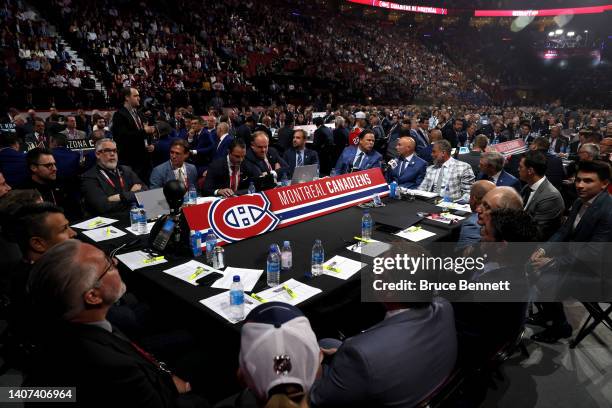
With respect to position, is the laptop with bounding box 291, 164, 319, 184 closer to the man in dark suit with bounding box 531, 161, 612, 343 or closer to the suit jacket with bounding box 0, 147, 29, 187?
the man in dark suit with bounding box 531, 161, 612, 343

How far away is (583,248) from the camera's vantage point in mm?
3467


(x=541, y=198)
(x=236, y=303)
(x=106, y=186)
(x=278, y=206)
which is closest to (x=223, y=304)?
(x=236, y=303)

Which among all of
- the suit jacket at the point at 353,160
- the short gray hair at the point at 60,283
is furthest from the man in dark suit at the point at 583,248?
the short gray hair at the point at 60,283

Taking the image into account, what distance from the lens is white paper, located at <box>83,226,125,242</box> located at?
11.2 feet

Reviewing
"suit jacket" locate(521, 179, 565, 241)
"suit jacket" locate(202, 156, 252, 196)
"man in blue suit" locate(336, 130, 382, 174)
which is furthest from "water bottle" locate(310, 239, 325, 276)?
"man in blue suit" locate(336, 130, 382, 174)

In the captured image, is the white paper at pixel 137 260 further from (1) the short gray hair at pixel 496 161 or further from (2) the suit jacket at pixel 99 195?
(1) the short gray hair at pixel 496 161

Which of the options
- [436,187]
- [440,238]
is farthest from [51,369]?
[436,187]

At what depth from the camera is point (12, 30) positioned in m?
12.8

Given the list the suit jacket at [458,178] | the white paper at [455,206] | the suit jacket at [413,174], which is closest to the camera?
the white paper at [455,206]

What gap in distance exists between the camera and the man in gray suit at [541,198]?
4090mm

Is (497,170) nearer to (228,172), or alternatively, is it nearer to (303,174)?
(303,174)

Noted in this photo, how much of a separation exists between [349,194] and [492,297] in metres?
2.55

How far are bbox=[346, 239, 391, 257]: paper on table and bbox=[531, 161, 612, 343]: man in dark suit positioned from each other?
1277mm

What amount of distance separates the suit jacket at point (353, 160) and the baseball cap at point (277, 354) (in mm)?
5102
